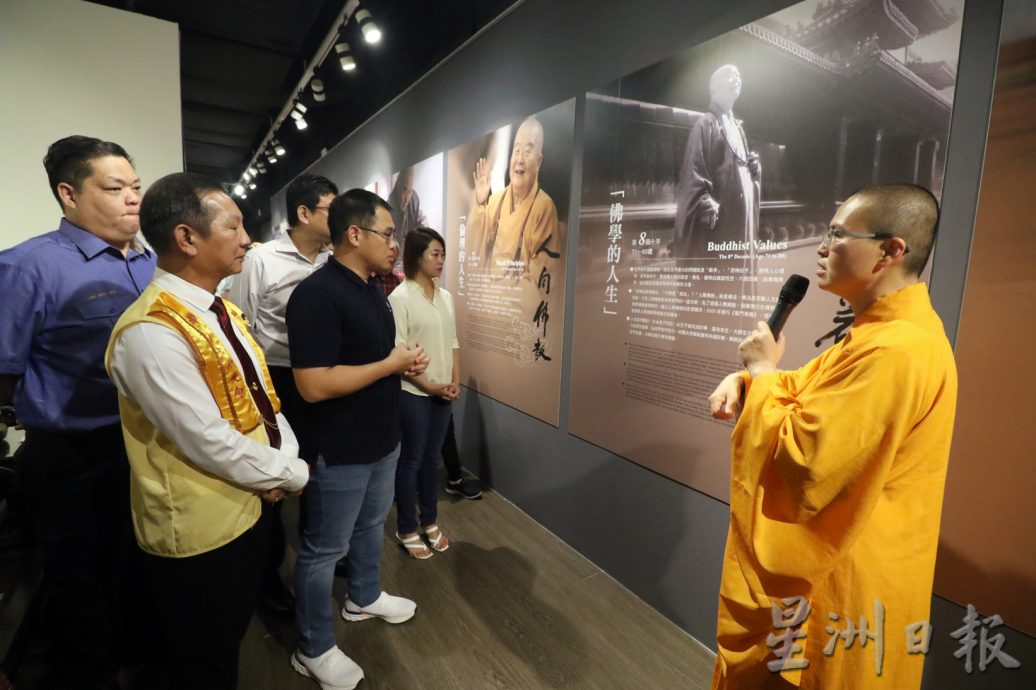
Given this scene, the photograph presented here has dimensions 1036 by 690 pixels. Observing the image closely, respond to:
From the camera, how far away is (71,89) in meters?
2.61

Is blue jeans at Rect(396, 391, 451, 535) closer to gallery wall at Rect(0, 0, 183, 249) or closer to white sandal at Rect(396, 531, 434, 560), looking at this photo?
white sandal at Rect(396, 531, 434, 560)

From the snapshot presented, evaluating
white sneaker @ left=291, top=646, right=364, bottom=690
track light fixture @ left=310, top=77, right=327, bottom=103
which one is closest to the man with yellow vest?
white sneaker @ left=291, top=646, right=364, bottom=690

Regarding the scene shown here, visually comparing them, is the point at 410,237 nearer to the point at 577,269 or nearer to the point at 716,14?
the point at 577,269

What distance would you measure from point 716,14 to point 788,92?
0.46 metres

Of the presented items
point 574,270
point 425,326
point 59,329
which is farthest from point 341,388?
point 574,270

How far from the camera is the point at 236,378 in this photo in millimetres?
1122

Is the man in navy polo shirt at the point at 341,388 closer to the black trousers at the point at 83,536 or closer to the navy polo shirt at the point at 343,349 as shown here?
the navy polo shirt at the point at 343,349

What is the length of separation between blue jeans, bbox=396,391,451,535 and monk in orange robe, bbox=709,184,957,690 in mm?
1719

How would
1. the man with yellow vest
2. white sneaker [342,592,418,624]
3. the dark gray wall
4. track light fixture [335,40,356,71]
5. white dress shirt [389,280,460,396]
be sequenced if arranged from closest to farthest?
1. the man with yellow vest
2. the dark gray wall
3. white sneaker [342,592,418,624]
4. white dress shirt [389,280,460,396]
5. track light fixture [335,40,356,71]

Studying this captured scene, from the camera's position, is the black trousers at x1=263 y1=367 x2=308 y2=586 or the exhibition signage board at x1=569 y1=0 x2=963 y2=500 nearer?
the exhibition signage board at x1=569 y1=0 x2=963 y2=500

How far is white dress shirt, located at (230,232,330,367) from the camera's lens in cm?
219

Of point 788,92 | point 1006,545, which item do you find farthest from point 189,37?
point 1006,545

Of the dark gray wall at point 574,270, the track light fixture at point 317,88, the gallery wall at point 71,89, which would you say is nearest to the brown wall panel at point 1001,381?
the dark gray wall at point 574,270

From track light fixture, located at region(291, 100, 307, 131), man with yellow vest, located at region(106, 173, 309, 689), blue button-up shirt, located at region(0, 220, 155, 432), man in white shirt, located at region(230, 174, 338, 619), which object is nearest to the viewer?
man with yellow vest, located at region(106, 173, 309, 689)
